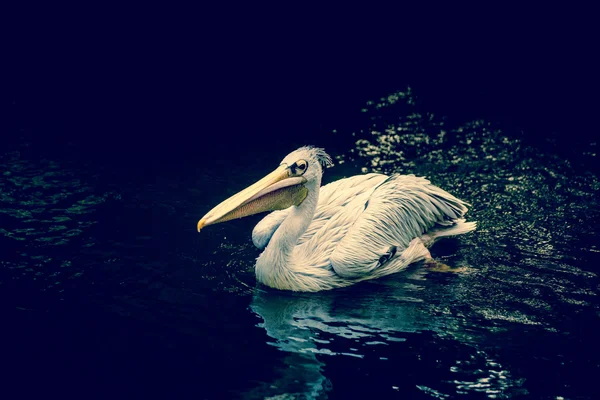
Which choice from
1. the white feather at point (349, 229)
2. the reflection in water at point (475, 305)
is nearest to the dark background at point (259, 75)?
the reflection in water at point (475, 305)

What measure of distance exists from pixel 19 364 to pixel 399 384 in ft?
8.41

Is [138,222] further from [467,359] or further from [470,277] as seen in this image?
[467,359]

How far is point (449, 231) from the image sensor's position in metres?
7.12

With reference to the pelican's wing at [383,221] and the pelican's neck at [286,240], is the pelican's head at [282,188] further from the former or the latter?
the pelican's wing at [383,221]

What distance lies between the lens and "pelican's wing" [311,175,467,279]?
6.34m

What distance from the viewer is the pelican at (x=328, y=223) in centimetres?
631

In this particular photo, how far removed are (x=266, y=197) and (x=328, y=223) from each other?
2.36 feet

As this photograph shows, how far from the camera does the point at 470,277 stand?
6469 mm

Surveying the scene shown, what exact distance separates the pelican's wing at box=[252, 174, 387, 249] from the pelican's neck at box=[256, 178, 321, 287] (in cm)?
27

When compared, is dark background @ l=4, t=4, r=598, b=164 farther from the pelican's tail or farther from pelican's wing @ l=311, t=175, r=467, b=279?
the pelican's tail

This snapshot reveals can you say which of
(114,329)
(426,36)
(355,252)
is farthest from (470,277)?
(426,36)

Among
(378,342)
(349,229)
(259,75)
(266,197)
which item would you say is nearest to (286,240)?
(266,197)

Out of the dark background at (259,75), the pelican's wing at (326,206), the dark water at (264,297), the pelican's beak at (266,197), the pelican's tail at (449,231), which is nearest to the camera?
the dark water at (264,297)

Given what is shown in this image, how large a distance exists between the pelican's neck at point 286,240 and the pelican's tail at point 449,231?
4.02 feet
